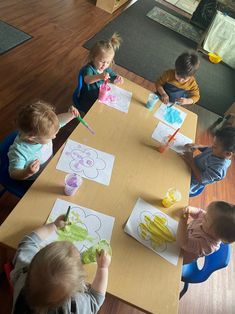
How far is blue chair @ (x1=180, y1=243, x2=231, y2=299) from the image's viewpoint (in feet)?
4.80

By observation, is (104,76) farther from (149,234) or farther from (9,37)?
(9,37)

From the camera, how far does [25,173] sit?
138 cm

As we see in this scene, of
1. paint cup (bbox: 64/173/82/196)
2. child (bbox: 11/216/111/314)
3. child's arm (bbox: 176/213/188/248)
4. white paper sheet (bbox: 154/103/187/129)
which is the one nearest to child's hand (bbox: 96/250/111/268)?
child (bbox: 11/216/111/314)

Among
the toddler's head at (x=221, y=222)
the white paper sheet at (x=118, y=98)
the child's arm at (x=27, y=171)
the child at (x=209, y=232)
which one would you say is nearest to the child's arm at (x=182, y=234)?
the child at (x=209, y=232)

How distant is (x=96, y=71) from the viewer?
2.19 meters

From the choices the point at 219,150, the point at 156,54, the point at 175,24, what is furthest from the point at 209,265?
the point at 175,24

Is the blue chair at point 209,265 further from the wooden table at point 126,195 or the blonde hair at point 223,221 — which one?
the wooden table at point 126,195

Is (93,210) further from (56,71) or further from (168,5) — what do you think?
(168,5)

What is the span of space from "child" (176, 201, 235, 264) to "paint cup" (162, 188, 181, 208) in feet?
0.34

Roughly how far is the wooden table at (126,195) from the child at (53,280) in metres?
0.07

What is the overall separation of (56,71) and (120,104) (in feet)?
5.32

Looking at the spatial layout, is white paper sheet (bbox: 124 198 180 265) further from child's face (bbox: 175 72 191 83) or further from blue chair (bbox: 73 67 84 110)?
child's face (bbox: 175 72 191 83)

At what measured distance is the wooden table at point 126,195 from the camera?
1122 mm

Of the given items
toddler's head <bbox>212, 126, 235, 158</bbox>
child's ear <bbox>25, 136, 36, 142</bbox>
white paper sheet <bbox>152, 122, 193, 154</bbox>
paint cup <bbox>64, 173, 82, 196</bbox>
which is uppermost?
toddler's head <bbox>212, 126, 235, 158</bbox>
